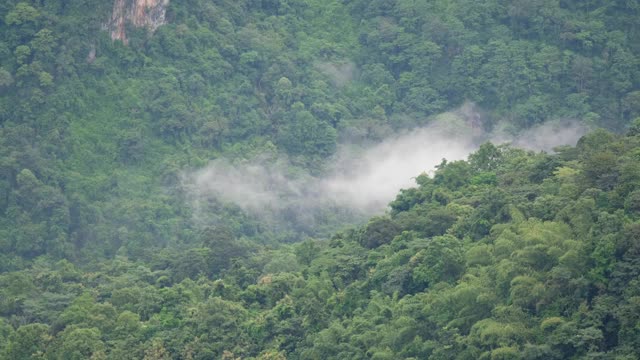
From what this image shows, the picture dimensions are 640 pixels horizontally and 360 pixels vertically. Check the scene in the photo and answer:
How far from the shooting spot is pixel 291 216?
306 feet

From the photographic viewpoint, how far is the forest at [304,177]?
59.2 meters

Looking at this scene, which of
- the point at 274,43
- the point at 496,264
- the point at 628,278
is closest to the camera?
the point at 628,278

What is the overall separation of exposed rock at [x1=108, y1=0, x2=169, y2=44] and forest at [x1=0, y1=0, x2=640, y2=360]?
4.0 inches

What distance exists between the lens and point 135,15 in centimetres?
9906

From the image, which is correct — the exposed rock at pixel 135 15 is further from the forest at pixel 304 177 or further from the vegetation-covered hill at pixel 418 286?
the vegetation-covered hill at pixel 418 286

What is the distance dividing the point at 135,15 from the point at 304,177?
1126cm

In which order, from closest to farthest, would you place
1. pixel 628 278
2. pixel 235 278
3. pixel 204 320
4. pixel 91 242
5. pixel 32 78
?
1. pixel 628 278
2. pixel 204 320
3. pixel 235 278
4. pixel 91 242
5. pixel 32 78

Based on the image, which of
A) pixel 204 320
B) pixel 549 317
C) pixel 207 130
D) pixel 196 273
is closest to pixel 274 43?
pixel 207 130

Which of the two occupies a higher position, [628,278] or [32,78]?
[32,78]

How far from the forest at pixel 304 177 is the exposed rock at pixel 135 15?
10cm

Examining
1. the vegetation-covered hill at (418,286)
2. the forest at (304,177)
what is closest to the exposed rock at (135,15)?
the forest at (304,177)

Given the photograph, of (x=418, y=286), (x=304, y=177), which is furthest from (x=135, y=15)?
(x=418, y=286)

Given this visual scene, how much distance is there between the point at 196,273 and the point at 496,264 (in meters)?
19.4

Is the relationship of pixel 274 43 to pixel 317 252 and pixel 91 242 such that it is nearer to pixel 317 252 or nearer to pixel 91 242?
pixel 91 242
